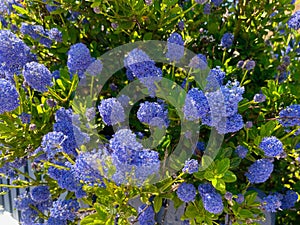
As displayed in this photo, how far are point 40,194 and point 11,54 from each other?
0.50 metres

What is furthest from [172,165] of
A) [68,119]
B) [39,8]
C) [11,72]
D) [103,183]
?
[39,8]

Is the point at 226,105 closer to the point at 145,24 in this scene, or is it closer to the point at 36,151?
the point at 145,24

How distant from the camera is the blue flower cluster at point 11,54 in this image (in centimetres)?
125

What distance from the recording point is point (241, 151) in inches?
52.7

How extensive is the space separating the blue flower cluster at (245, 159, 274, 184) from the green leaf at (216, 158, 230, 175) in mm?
158

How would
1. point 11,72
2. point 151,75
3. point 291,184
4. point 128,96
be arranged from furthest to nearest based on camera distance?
1. point 291,184
2. point 128,96
3. point 11,72
4. point 151,75

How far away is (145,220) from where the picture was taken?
1346 millimetres

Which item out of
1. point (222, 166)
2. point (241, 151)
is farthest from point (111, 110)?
point (241, 151)

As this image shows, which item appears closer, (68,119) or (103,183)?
(103,183)

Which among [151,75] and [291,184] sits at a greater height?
[151,75]

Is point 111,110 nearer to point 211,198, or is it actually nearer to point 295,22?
point 211,198

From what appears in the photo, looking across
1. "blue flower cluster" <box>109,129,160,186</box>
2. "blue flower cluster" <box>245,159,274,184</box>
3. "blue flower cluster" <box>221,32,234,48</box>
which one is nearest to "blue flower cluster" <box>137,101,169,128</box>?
"blue flower cluster" <box>109,129,160,186</box>

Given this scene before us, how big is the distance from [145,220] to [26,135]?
46 cm

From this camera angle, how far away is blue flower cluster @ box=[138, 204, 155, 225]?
1338mm
